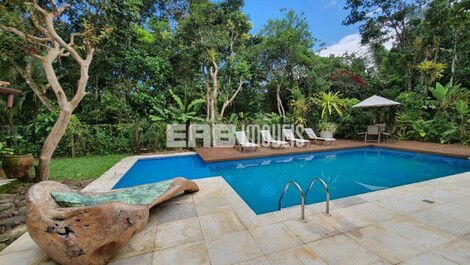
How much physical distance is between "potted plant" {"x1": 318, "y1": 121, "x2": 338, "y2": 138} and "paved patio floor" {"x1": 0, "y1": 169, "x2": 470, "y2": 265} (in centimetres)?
828

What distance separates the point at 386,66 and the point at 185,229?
20906 mm

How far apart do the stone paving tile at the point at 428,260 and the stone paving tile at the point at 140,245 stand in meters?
3.19

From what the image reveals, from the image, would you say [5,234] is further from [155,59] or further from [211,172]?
[155,59]

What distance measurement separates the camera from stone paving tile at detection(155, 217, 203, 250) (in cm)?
299

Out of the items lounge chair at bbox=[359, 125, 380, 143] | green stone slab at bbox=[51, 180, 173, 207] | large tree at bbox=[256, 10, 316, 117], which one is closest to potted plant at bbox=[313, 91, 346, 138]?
lounge chair at bbox=[359, 125, 380, 143]

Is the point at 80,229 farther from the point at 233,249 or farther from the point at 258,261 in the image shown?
the point at 258,261

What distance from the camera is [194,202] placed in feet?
14.4

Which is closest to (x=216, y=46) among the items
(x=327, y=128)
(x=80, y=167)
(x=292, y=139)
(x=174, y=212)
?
(x=292, y=139)

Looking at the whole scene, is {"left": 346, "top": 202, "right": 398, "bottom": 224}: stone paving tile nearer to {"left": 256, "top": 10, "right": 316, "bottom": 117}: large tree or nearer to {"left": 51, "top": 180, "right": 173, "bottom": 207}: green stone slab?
{"left": 51, "top": 180, "right": 173, "bottom": 207}: green stone slab

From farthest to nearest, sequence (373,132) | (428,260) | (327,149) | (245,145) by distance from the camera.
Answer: (373,132) < (327,149) < (245,145) < (428,260)

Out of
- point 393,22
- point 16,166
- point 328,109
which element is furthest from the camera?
point 393,22

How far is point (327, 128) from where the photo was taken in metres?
12.7

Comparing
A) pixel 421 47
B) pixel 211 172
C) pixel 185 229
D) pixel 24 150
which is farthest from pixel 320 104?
pixel 24 150

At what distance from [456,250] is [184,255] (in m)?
3.45
